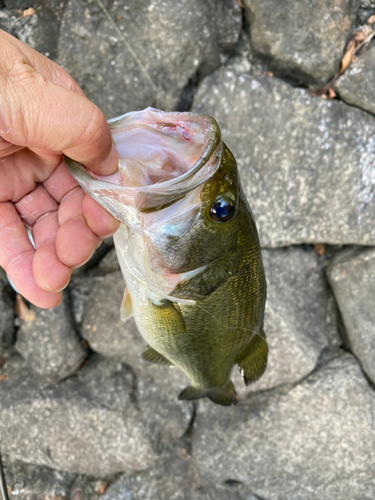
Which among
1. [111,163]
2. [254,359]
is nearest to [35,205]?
[111,163]

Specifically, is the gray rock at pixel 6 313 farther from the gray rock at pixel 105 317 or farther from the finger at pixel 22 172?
the finger at pixel 22 172

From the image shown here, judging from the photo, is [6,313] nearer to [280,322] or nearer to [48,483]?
[48,483]

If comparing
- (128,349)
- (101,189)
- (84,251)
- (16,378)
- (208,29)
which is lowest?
→ (16,378)

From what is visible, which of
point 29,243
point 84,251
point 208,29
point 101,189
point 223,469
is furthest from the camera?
point 223,469

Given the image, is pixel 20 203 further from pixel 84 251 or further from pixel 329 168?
pixel 329 168

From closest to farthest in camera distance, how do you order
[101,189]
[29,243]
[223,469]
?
[101,189] < [29,243] < [223,469]

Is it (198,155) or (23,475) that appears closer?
(198,155)

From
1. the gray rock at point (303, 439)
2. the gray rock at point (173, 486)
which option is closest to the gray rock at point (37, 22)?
the gray rock at point (303, 439)

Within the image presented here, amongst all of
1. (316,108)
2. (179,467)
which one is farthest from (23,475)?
(316,108)

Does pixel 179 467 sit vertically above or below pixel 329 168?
below
